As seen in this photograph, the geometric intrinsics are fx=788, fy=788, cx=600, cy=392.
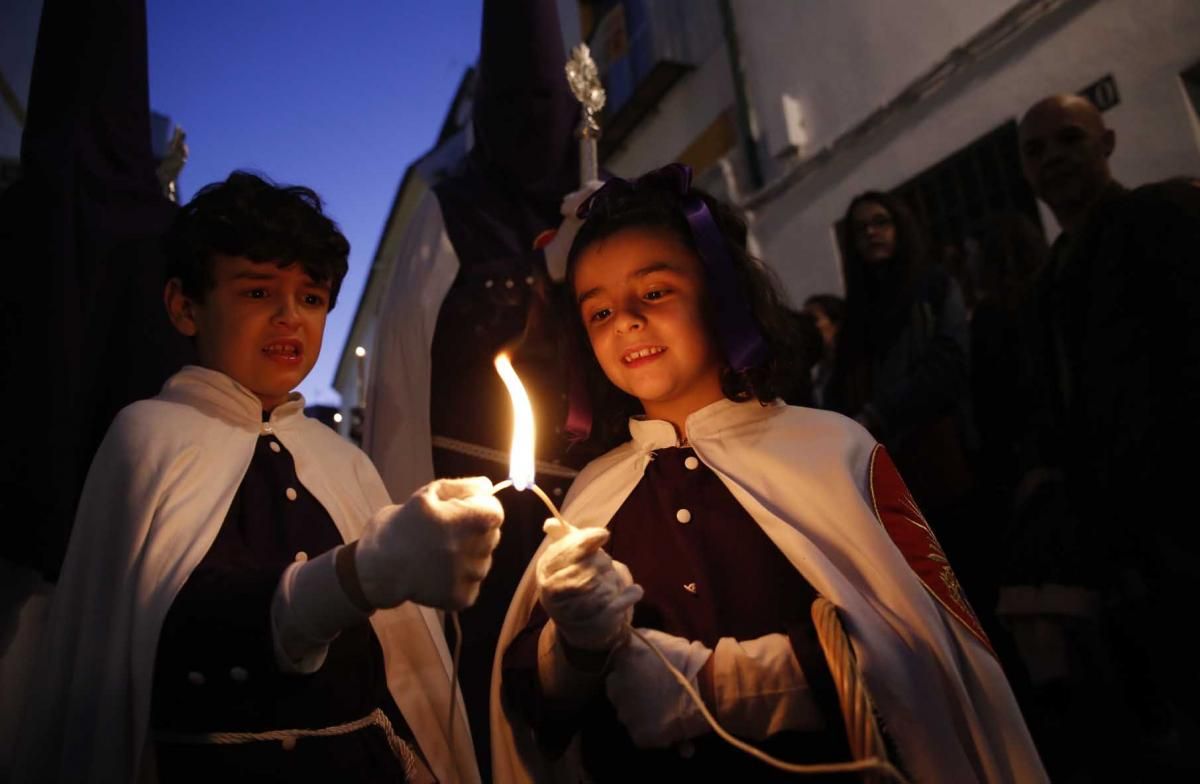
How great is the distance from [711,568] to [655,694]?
36cm

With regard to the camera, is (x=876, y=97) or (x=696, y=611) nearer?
(x=696, y=611)

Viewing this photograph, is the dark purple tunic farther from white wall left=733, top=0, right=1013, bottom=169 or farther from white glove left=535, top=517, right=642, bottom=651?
white wall left=733, top=0, right=1013, bottom=169

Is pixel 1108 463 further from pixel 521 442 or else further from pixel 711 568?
pixel 521 442

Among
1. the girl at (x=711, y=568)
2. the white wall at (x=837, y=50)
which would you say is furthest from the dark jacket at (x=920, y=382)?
the white wall at (x=837, y=50)

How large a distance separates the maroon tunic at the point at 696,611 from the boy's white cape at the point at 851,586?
0.19 ft

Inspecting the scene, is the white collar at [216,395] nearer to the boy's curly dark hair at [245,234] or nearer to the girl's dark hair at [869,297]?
the boy's curly dark hair at [245,234]

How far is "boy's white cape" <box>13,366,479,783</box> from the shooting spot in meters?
1.47

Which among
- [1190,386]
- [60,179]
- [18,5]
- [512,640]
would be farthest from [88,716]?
[1190,386]

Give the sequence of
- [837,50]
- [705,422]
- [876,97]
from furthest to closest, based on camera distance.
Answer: [837,50]
[876,97]
[705,422]

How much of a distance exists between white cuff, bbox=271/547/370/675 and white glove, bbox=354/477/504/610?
7 centimetres

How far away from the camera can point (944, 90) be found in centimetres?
628

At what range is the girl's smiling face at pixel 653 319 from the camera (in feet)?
6.35

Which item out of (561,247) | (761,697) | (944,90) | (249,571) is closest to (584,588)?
(761,697)

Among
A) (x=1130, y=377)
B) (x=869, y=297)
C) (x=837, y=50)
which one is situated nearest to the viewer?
(x=1130, y=377)
